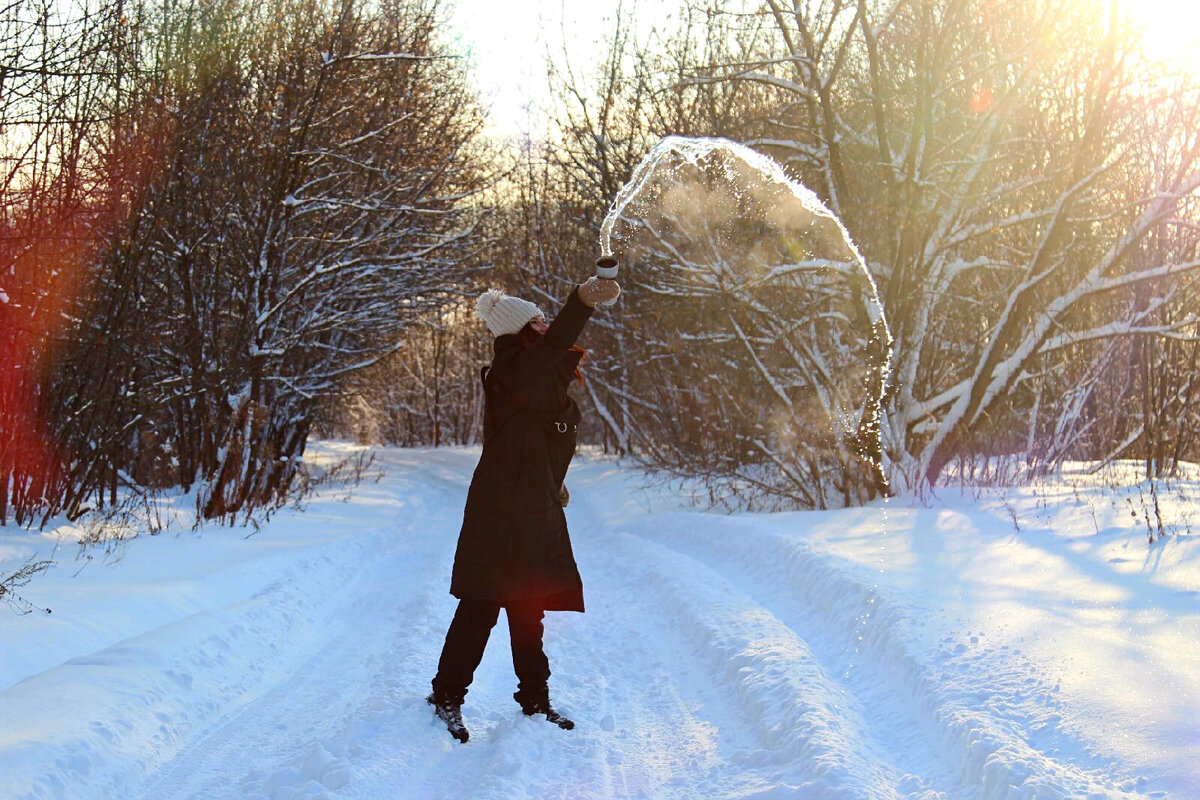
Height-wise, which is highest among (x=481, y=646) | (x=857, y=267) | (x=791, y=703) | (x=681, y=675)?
(x=857, y=267)

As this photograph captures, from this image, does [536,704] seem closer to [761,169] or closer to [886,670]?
[886,670]

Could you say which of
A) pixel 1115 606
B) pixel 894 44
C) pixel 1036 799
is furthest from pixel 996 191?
pixel 1036 799

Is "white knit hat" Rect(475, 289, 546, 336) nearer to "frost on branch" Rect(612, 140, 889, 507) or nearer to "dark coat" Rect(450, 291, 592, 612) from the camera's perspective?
"dark coat" Rect(450, 291, 592, 612)

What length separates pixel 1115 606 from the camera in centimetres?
534

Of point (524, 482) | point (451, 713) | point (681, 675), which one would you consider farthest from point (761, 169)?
point (451, 713)

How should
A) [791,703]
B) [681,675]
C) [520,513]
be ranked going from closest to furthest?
[791,703] → [520,513] → [681,675]

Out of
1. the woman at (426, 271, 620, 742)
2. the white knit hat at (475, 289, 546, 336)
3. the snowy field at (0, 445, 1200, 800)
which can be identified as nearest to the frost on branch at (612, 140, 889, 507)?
the snowy field at (0, 445, 1200, 800)

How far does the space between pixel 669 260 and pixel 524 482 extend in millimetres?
7885

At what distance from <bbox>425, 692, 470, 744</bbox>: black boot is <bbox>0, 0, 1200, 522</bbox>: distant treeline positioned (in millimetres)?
3498

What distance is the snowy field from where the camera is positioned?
3.82m

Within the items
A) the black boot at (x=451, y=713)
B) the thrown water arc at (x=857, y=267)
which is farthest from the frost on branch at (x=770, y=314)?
the black boot at (x=451, y=713)

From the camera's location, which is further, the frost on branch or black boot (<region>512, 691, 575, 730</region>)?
the frost on branch

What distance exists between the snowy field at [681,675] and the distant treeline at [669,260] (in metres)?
2.39

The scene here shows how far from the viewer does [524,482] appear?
15.5 ft
